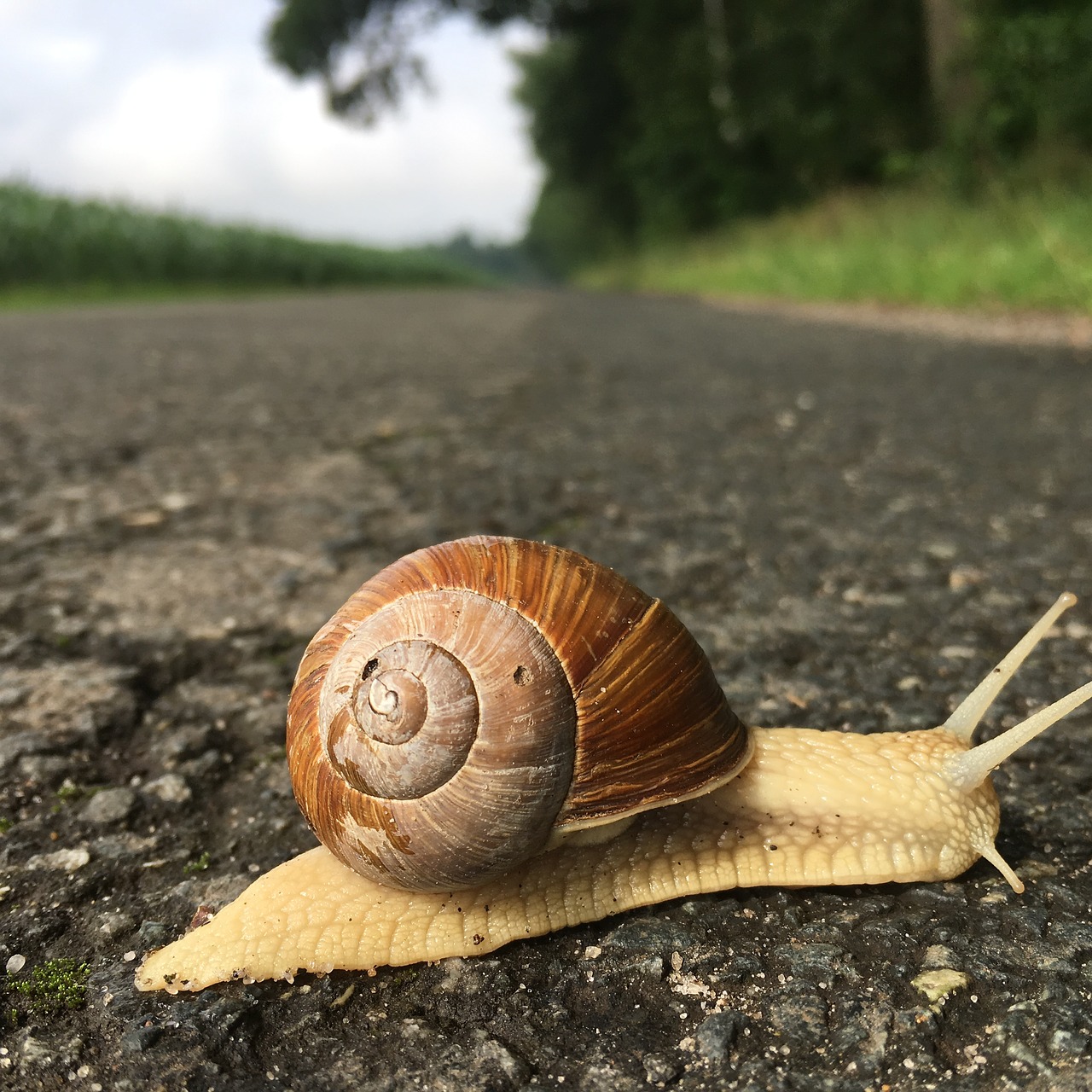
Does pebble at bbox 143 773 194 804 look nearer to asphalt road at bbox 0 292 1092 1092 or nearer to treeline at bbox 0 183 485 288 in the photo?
asphalt road at bbox 0 292 1092 1092

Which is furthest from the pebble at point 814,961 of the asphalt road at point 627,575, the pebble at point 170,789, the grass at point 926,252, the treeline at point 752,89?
the treeline at point 752,89

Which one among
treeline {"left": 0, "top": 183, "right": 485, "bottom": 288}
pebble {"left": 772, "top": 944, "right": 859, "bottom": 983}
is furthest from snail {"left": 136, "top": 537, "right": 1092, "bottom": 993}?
treeline {"left": 0, "top": 183, "right": 485, "bottom": 288}

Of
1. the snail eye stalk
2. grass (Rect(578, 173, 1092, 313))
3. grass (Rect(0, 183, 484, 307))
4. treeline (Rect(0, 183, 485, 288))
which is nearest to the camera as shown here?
the snail eye stalk

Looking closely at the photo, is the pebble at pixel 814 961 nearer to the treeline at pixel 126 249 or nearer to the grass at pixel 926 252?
the grass at pixel 926 252

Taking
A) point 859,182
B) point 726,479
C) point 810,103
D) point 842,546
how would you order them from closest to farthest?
1. point 842,546
2. point 726,479
3. point 859,182
4. point 810,103

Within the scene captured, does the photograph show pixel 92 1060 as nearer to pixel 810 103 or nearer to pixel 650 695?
pixel 650 695

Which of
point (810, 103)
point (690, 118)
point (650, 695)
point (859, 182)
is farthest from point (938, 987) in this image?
point (690, 118)

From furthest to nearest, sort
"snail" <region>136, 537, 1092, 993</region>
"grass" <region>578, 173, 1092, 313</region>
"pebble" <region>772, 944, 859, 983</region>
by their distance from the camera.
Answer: "grass" <region>578, 173, 1092, 313</region>, "snail" <region>136, 537, 1092, 993</region>, "pebble" <region>772, 944, 859, 983</region>
